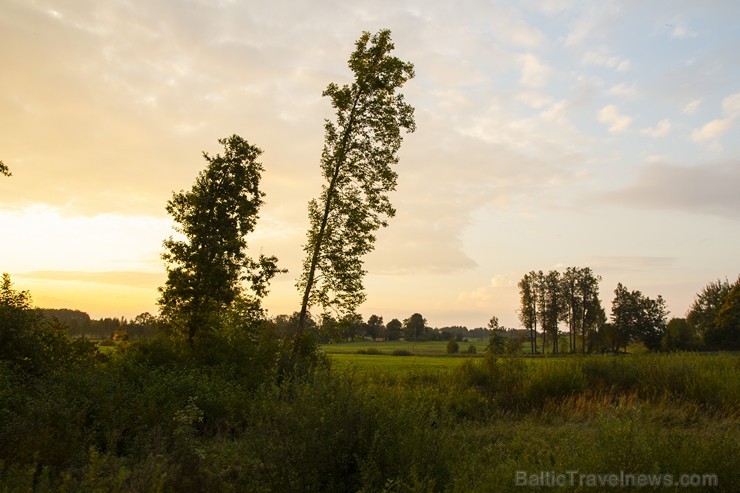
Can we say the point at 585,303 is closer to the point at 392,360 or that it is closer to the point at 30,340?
the point at 392,360

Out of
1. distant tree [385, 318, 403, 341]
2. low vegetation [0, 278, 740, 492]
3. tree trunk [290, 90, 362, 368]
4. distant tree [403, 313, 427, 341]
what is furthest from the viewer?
distant tree [385, 318, 403, 341]

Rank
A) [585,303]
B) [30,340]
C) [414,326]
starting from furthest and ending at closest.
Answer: [414,326] < [585,303] < [30,340]

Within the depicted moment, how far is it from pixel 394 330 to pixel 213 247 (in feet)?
380

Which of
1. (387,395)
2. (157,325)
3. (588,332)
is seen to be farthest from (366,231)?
(588,332)

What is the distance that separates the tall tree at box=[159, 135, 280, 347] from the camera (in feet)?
64.4

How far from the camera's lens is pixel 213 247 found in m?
19.8

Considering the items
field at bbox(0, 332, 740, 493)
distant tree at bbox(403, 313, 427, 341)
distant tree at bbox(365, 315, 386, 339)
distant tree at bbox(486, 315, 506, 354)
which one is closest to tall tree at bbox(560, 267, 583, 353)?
distant tree at bbox(486, 315, 506, 354)

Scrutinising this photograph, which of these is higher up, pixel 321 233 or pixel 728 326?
pixel 321 233

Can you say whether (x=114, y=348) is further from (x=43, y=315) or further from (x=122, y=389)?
(x=122, y=389)

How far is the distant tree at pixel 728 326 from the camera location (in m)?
63.1

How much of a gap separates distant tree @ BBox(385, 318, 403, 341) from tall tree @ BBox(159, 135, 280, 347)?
11285 cm

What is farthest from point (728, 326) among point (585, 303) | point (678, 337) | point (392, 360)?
point (392, 360)

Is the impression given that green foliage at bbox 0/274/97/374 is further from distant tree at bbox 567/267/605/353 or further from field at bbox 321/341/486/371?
distant tree at bbox 567/267/605/353

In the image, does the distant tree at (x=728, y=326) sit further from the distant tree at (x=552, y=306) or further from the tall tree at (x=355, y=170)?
the tall tree at (x=355, y=170)
